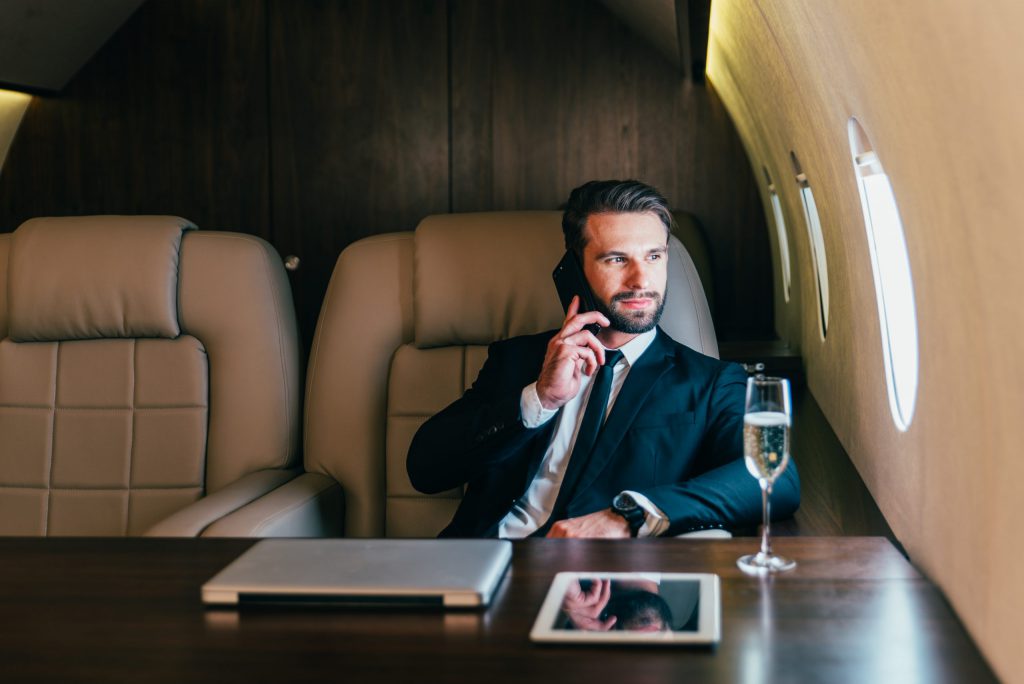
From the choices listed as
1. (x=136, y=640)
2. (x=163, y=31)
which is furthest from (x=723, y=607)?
(x=163, y=31)

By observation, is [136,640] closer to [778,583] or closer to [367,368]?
[778,583]

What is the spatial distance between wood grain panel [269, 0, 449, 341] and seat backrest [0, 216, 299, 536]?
9.51 ft

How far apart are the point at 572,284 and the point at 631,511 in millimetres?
556

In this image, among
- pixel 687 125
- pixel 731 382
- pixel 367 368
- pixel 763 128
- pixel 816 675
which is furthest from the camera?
pixel 687 125

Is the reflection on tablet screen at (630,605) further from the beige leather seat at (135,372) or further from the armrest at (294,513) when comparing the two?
the beige leather seat at (135,372)

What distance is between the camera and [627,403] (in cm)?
213

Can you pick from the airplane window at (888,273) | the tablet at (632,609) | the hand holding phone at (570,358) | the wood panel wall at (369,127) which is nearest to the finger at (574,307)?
the hand holding phone at (570,358)

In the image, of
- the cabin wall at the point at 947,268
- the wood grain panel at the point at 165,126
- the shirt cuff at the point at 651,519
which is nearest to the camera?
the cabin wall at the point at 947,268

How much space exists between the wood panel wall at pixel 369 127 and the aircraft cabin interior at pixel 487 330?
2cm

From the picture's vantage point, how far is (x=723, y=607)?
1.22 m

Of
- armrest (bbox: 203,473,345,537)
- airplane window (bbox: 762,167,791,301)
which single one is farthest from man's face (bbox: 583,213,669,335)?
airplane window (bbox: 762,167,791,301)

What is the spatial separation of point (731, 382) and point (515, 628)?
1096 millimetres

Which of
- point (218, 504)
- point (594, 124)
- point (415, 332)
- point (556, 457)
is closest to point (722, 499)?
point (556, 457)

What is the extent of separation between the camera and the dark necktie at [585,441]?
2.10m
